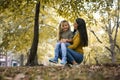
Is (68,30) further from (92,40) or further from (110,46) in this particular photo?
(92,40)

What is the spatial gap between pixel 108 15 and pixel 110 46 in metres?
5.66

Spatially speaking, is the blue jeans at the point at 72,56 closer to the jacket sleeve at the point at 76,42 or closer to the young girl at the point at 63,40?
the jacket sleeve at the point at 76,42

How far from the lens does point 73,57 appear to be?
31.8 ft

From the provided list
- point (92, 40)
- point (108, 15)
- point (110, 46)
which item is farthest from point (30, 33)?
point (92, 40)

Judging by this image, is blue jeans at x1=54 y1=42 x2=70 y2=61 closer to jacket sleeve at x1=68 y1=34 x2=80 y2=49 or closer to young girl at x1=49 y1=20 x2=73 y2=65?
young girl at x1=49 y1=20 x2=73 y2=65

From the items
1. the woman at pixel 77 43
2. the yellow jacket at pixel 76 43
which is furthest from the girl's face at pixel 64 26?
the yellow jacket at pixel 76 43

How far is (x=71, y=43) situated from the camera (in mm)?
9672

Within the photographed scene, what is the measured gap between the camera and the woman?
31.1ft

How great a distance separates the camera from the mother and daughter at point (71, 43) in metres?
9.34

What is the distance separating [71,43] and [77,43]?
0.23 metres

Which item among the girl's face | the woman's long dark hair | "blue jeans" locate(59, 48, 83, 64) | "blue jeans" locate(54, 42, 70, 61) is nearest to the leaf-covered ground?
"blue jeans" locate(54, 42, 70, 61)

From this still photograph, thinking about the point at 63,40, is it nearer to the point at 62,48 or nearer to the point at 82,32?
the point at 62,48

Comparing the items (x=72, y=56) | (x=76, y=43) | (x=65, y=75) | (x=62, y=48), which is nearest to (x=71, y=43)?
(x=76, y=43)

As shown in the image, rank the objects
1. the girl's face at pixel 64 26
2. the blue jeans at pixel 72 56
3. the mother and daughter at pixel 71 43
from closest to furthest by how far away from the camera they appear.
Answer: the mother and daughter at pixel 71 43 → the blue jeans at pixel 72 56 → the girl's face at pixel 64 26
